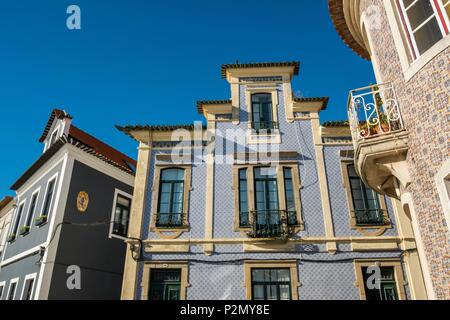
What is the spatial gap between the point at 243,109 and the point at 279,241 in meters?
5.29

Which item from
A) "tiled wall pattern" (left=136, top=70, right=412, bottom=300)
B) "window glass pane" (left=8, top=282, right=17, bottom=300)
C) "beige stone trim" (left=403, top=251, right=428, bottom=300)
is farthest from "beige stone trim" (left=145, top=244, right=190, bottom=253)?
"beige stone trim" (left=403, top=251, right=428, bottom=300)

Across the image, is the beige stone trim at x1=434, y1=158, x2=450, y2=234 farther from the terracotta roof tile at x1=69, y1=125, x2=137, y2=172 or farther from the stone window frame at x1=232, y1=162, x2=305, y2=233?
the terracotta roof tile at x1=69, y1=125, x2=137, y2=172

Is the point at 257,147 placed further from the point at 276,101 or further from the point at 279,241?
the point at 279,241

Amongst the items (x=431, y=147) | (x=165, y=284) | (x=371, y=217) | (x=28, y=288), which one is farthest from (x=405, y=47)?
(x=28, y=288)

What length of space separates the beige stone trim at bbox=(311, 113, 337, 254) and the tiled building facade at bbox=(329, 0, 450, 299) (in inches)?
166

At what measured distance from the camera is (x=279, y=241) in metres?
10.8

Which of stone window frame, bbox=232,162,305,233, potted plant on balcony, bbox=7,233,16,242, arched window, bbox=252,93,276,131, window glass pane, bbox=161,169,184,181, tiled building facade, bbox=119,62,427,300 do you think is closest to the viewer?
tiled building facade, bbox=119,62,427,300

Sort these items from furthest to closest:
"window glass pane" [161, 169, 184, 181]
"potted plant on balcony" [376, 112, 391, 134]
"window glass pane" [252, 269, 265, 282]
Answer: "window glass pane" [161, 169, 184, 181] → "window glass pane" [252, 269, 265, 282] → "potted plant on balcony" [376, 112, 391, 134]

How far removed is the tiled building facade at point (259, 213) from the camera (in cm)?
1051

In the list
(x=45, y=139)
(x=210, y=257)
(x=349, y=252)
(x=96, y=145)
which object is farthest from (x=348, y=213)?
(x=45, y=139)

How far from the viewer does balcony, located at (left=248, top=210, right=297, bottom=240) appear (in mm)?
10875

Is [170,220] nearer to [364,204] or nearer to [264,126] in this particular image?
[264,126]

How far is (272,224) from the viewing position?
1109cm

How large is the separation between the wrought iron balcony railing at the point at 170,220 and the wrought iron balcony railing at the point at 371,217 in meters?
5.92
